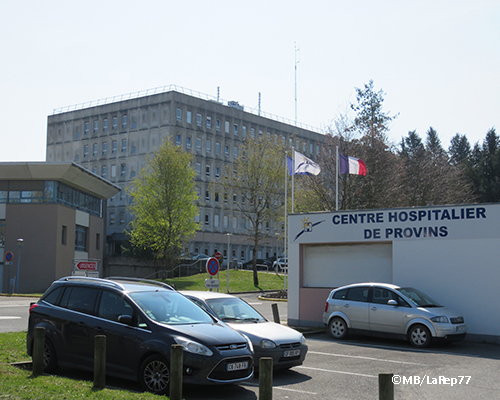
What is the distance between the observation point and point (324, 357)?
13.0 metres

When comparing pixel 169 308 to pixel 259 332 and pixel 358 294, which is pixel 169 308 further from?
pixel 358 294

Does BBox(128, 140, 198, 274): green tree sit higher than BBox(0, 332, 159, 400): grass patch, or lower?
higher

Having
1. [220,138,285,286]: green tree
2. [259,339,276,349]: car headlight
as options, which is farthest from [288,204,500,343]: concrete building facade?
[220,138,285,286]: green tree

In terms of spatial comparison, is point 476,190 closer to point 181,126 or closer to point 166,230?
point 166,230

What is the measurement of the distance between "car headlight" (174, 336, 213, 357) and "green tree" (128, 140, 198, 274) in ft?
136

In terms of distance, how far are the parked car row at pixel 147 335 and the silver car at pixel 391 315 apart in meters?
5.13

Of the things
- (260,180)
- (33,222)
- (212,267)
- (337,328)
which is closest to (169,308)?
(337,328)

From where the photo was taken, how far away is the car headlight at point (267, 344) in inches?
412

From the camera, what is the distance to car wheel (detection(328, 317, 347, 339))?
16.2 meters

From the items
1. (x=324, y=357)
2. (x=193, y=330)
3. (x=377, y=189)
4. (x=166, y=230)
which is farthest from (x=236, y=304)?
(x=166, y=230)

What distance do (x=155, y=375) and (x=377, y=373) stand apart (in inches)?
180

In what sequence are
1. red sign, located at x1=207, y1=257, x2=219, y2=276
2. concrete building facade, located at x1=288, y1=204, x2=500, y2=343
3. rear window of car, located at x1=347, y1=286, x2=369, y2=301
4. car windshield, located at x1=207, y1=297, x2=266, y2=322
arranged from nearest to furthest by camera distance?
car windshield, located at x1=207, y1=297, x2=266, y2=322, rear window of car, located at x1=347, y1=286, x2=369, y2=301, concrete building facade, located at x1=288, y1=204, x2=500, y2=343, red sign, located at x1=207, y1=257, x2=219, y2=276

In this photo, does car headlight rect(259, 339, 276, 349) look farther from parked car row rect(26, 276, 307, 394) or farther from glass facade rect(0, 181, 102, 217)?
glass facade rect(0, 181, 102, 217)

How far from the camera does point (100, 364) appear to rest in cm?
830
